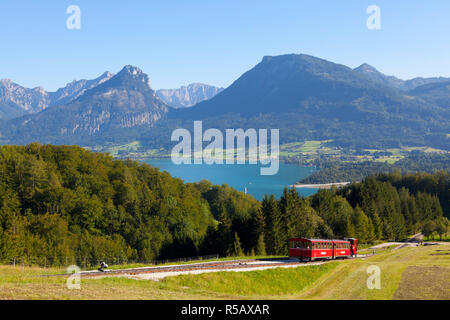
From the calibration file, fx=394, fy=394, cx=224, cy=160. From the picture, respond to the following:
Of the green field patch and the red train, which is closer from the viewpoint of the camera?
the green field patch

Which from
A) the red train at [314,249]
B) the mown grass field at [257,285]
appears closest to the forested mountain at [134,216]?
the red train at [314,249]

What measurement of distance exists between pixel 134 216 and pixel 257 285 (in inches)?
2363

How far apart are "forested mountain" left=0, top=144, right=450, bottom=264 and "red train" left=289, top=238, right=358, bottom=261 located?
1690 centimetres

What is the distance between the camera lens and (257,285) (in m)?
33.0

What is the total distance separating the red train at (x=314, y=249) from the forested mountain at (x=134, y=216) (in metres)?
16.9

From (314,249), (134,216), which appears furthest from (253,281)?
(134,216)

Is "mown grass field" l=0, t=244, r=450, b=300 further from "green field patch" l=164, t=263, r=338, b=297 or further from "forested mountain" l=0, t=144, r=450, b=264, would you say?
"forested mountain" l=0, t=144, r=450, b=264

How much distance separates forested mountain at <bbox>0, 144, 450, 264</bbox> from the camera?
223ft

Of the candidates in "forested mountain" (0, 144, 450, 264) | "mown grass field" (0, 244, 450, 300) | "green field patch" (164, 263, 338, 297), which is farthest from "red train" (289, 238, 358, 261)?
"forested mountain" (0, 144, 450, 264)

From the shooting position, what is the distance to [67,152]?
95.6 m

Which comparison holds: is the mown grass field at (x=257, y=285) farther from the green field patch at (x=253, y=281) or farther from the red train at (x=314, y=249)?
the red train at (x=314, y=249)

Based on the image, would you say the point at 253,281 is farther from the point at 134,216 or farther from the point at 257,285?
the point at 134,216

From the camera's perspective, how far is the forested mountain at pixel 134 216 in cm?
6788
